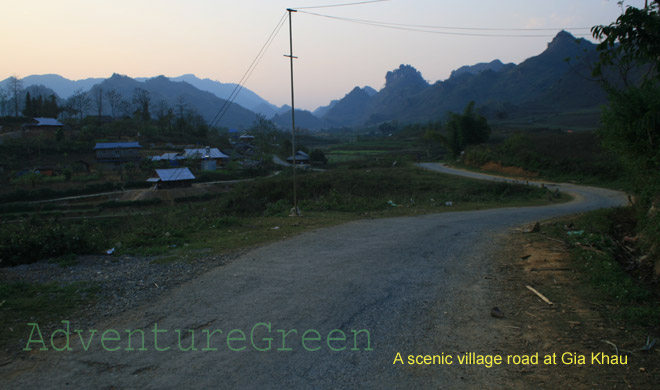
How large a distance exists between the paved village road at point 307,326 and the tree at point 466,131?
35017 millimetres

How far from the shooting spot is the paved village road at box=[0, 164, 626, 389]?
3707 mm

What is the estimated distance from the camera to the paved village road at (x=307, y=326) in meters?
3.71

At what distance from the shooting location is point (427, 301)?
18.5ft

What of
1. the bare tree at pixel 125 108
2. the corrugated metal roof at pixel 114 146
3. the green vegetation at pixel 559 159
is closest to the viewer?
the green vegetation at pixel 559 159

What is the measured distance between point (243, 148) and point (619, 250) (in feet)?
228

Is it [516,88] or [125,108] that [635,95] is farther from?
[516,88]

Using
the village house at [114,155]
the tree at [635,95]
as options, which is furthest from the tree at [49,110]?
the tree at [635,95]

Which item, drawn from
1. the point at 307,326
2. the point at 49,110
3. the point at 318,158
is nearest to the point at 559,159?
the point at 307,326

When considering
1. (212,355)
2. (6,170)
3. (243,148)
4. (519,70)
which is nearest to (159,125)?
(243,148)

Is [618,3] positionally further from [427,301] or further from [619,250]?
[427,301]

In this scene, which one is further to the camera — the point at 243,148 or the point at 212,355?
the point at 243,148

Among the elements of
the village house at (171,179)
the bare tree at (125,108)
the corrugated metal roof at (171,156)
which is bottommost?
the village house at (171,179)

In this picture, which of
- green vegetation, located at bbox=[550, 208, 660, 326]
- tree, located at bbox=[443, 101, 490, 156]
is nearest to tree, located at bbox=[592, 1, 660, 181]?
green vegetation, located at bbox=[550, 208, 660, 326]

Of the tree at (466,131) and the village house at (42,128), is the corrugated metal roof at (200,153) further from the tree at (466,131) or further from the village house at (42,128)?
the tree at (466,131)
